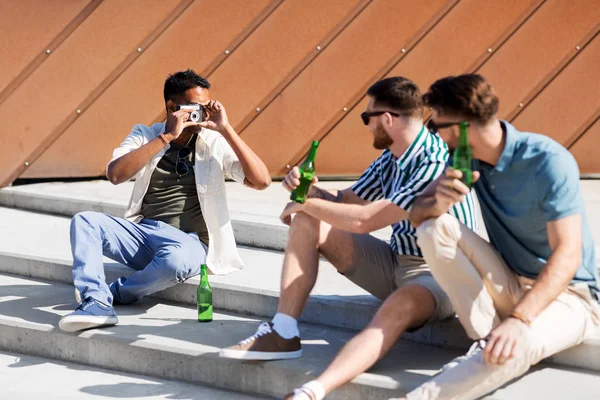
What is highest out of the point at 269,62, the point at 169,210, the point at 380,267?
the point at 269,62

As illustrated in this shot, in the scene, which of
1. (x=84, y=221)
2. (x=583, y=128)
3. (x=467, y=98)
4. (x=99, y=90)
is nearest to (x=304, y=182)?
(x=467, y=98)

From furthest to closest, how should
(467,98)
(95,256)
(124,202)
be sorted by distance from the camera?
(124,202)
(95,256)
(467,98)

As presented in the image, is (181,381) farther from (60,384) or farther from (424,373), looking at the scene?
(424,373)

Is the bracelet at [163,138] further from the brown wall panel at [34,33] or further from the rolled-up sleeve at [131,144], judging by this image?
the brown wall panel at [34,33]

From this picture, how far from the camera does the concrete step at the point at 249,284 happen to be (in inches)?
181

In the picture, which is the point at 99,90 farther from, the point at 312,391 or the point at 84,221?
the point at 312,391

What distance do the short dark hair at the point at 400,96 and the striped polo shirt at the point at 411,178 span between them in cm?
11

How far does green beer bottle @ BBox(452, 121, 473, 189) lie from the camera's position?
372 cm

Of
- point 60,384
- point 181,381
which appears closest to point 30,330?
point 60,384

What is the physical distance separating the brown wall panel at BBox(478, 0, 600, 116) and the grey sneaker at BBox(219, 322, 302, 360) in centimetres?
419

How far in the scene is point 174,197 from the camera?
5.28 metres

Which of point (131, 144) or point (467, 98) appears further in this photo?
point (131, 144)

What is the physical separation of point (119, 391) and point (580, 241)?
2.06 metres

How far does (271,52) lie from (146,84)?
101 centimetres
